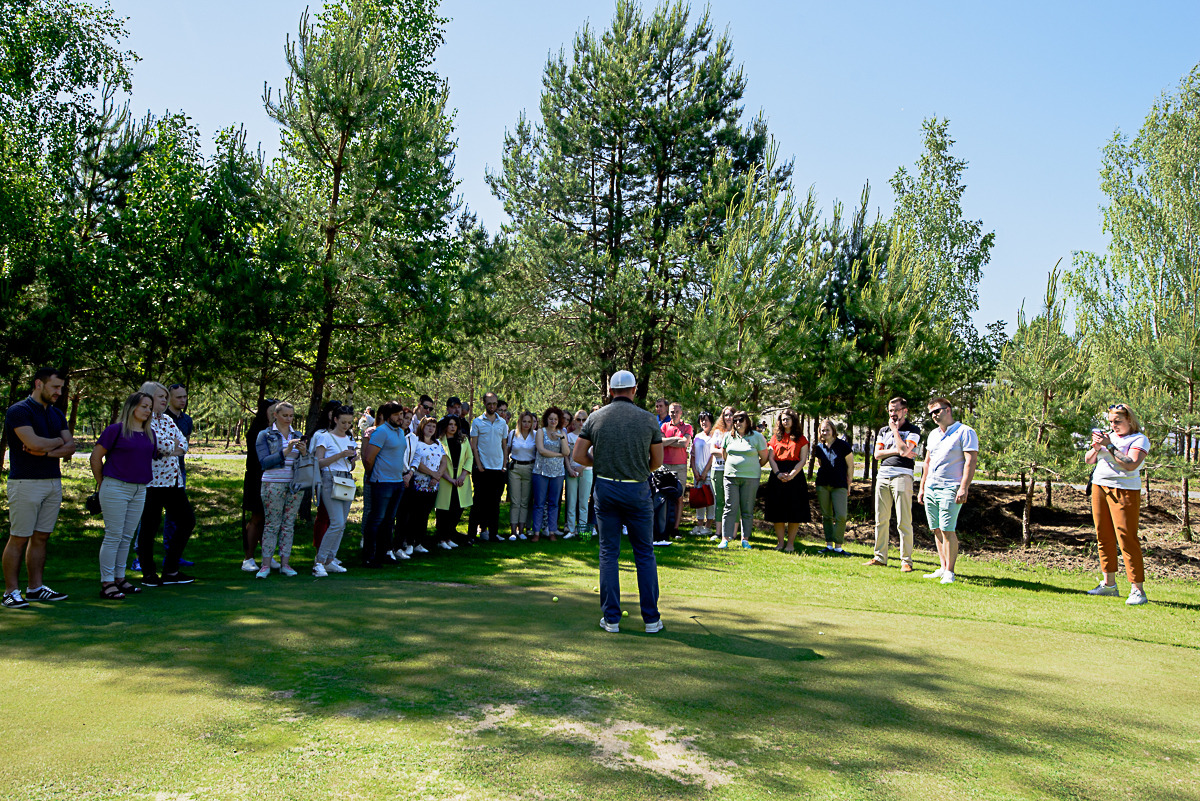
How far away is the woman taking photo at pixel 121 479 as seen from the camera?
6.90 meters

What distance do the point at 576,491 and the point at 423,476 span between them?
305 centimetres

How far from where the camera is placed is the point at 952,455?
9.12 m

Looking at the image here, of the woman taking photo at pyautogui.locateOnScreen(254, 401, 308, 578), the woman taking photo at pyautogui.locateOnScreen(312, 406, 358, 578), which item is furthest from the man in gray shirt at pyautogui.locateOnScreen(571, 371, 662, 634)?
the woman taking photo at pyautogui.locateOnScreen(254, 401, 308, 578)

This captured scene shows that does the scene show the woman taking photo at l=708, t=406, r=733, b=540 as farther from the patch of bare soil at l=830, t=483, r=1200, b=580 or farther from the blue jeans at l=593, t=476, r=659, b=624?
the blue jeans at l=593, t=476, r=659, b=624

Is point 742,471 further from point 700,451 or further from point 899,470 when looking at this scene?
point 899,470

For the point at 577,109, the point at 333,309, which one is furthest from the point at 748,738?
the point at 577,109

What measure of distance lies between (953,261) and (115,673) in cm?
3632

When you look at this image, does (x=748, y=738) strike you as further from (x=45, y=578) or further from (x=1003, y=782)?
(x=45, y=578)

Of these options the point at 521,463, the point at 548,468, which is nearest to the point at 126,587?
the point at 521,463

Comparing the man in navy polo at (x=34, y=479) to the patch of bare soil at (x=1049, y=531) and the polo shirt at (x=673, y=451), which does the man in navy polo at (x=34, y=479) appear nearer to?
the polo shirt at (x=673, y=451)

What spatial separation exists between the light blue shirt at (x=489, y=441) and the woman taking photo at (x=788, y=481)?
4.25 m

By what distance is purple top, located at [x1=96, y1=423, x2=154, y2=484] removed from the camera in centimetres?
694

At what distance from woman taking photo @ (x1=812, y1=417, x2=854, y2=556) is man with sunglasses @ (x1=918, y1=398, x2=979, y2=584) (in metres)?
2.46

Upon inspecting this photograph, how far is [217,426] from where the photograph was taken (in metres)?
65.8
